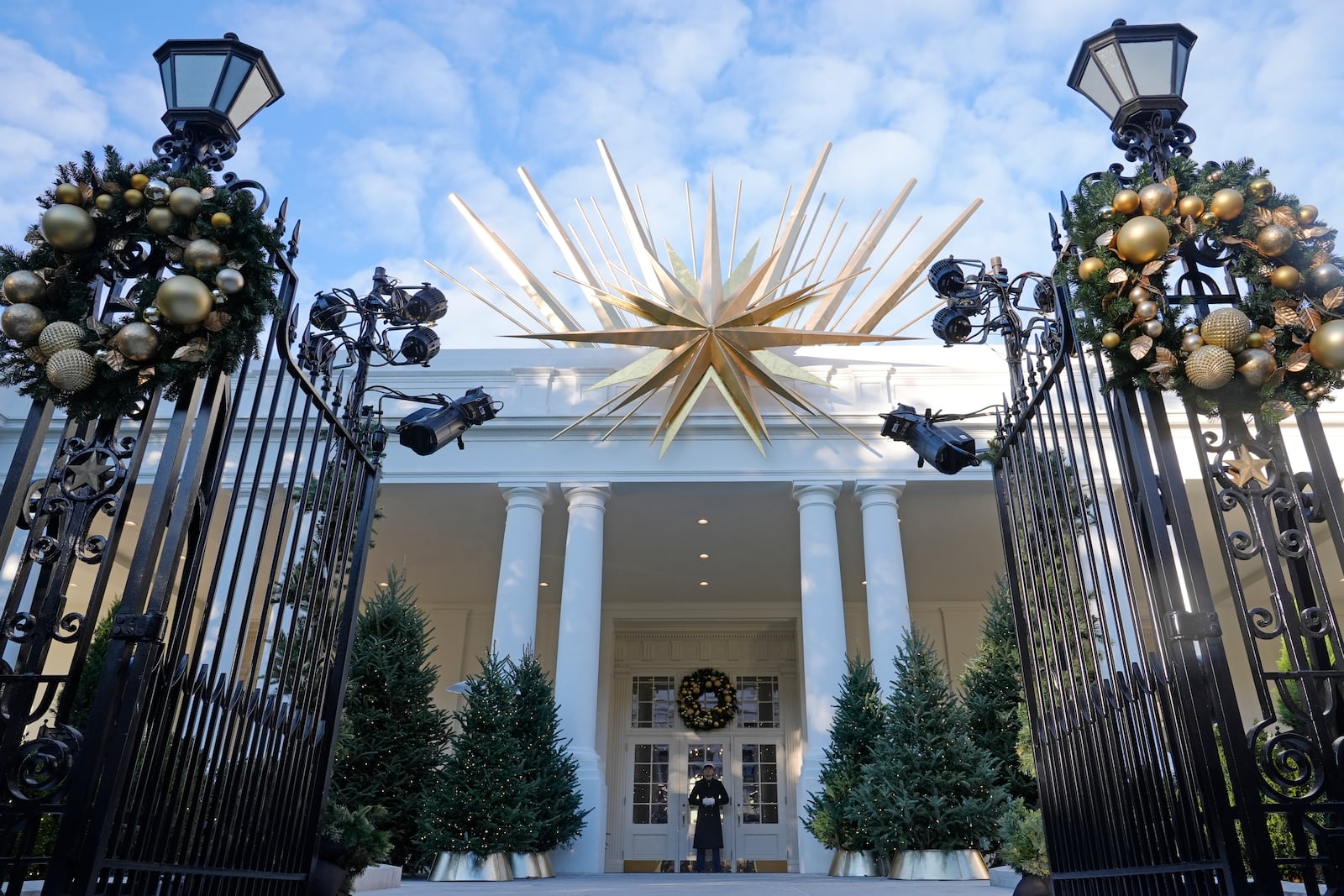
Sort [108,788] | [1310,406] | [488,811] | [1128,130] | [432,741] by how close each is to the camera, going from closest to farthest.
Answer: [108,788], [1310,406], [1128,130], [488,811], [432,741]

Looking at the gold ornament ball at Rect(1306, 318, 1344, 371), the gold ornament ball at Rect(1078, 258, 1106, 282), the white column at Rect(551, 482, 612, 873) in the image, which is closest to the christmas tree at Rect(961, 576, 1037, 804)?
the white column at Rect(551, 482, 612, 873)

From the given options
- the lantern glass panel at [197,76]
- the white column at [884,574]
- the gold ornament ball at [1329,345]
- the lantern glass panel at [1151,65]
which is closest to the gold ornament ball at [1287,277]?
the gold ornament ball at [1329,345]

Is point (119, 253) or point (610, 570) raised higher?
Answer: point (610, 570)

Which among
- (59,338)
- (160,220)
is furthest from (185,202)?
(59,338)

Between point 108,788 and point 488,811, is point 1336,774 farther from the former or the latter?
point 488,811

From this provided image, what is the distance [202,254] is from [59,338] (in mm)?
545

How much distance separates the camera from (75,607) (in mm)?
16625

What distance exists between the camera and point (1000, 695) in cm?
1033

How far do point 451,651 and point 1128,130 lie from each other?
17.9 m

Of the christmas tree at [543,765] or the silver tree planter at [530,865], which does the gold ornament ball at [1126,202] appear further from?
the silver tree planter at [530,865]

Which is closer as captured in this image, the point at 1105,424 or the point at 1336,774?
the point at 1336,774

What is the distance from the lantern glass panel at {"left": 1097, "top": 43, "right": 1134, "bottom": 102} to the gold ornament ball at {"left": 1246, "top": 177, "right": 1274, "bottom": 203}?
24.7 inches

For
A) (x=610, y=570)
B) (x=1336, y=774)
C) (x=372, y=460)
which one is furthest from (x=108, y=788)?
(x=610, y=570)

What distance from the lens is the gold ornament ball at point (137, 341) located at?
3.04 m
